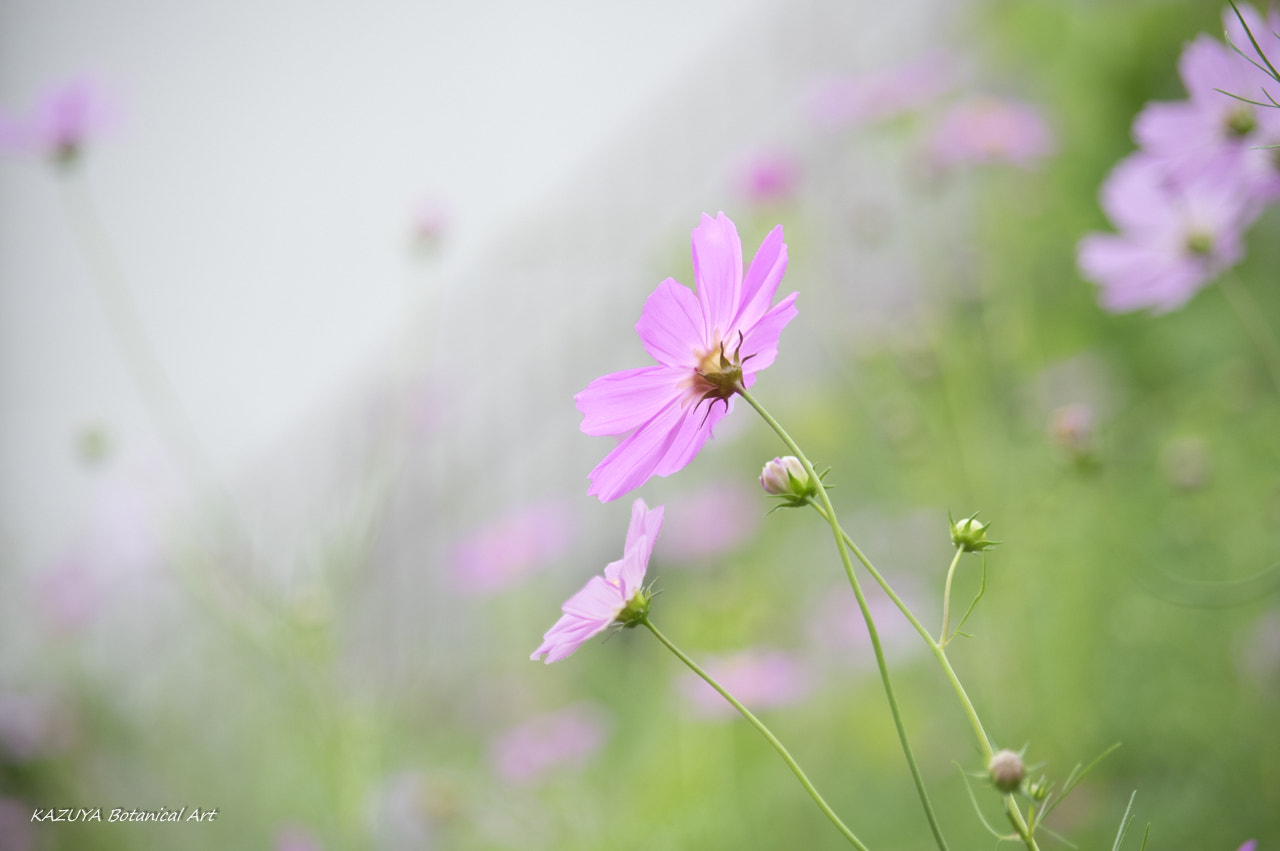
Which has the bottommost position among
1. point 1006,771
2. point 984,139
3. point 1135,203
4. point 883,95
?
point 1006,771

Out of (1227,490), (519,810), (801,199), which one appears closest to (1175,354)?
(1227,490)

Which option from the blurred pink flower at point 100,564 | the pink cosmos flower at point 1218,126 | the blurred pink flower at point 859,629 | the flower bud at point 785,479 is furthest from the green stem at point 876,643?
the blurred pink flower at point 100,564

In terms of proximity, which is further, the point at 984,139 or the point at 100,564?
the point at 100,564

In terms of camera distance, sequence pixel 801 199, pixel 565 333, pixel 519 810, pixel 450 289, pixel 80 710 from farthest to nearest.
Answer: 1. pixel 450 289
2. pixel 565 333
3. pixel 80 710
4. pixel 801 199
5. pixel 519 810

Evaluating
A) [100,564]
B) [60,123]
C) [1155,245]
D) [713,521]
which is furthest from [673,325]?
[100,564]

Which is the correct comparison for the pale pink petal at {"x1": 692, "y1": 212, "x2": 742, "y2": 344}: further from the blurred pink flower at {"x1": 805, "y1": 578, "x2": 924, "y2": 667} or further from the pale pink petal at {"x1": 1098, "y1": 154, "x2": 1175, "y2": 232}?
the blurred pink flower at {"x1": 805, "y1": 578, "x2": 924, "y2": 667}

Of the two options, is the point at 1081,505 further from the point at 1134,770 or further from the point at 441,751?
the point at 441,751

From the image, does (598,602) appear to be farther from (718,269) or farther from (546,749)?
(546,749)
